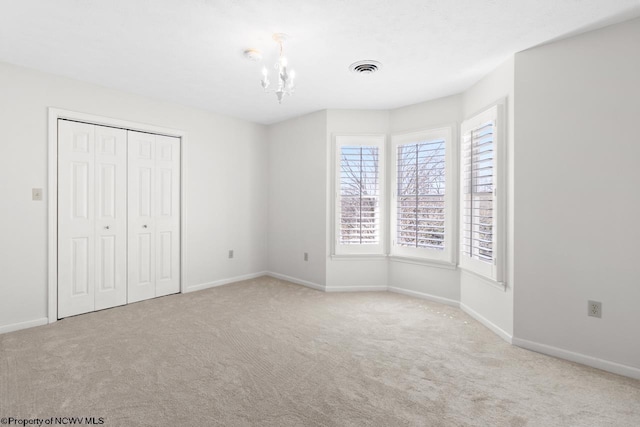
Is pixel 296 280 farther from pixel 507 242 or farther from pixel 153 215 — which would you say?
pixel 507 242

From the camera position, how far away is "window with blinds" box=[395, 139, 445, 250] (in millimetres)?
4109

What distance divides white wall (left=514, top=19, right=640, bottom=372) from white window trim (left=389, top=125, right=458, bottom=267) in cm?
108

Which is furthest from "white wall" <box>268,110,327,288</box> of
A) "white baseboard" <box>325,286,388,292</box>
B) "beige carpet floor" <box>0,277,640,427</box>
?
"beige carpet floor" <box>0,277,640,427</box>

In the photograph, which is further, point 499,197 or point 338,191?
point 338,191

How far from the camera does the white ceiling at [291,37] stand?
2264 mm

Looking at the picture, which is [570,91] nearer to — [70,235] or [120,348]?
[120,348]

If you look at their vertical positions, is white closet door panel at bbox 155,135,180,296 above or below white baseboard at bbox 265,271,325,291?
above

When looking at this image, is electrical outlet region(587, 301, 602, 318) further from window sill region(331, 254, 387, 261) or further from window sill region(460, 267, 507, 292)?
window sill region(331, 254, 387, 261)

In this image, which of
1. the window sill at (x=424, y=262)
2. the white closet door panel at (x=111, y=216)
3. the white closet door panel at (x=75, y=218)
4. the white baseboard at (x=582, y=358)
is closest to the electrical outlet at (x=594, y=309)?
the white baseboard at (x=582, y=358)

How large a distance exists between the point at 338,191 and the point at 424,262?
149 cm

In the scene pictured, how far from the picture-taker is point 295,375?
7.84 feet

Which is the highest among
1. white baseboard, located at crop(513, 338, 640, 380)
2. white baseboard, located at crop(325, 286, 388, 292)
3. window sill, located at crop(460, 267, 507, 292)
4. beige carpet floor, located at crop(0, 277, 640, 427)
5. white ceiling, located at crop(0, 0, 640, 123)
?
white ceiling, located at crop(0, 0, 640, 123)

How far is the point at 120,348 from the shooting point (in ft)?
9.23

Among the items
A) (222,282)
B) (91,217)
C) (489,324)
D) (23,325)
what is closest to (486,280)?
(489,324)
